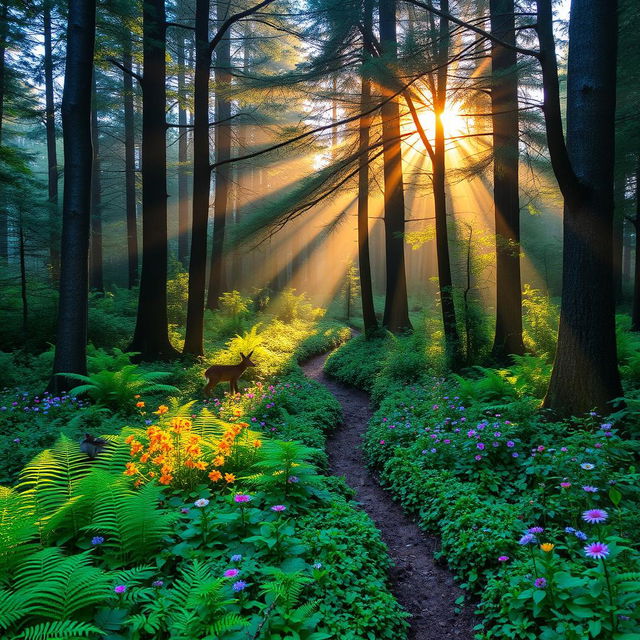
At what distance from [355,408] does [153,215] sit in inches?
242

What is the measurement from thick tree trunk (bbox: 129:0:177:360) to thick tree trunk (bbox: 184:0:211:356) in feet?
2.03

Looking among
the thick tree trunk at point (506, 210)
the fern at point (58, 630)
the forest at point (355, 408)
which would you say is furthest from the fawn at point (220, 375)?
the fern at point (58, 630)

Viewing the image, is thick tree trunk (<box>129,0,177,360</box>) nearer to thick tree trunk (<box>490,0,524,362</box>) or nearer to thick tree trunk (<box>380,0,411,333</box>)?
thick tree trunk (<box>380,0,411,333</box>)

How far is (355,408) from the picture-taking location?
850 centimetres

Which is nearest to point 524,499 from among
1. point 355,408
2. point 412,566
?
point 412,566

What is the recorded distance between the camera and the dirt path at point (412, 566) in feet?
9.32

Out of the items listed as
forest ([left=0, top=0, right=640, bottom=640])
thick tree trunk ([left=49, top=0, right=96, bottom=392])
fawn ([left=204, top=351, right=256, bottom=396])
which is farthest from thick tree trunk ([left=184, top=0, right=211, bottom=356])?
thick tree trunk ([left=49, top=0, right=96, bottom=392])

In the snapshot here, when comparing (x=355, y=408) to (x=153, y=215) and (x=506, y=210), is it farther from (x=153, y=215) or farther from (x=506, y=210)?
(x=153, y=215)

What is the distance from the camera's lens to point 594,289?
4.70 meters

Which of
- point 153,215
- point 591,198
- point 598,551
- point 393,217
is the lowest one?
point 598,551

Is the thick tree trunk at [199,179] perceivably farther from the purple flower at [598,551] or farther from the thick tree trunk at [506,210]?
the purple flower at [598,551]

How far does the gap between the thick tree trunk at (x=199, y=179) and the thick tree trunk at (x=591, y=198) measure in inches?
276

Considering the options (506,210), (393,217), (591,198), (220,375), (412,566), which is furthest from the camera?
(393,217)

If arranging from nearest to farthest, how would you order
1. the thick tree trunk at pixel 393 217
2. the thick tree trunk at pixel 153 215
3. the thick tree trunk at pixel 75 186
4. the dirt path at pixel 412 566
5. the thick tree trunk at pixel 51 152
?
the dirt path at pixel 412 566, the thick tree trunk at pixel 75 186, the thick tree trunk at pixel 153 215, the thick tree trunk at pixel 393 217, the thick tree trunk at pixel 51 152
